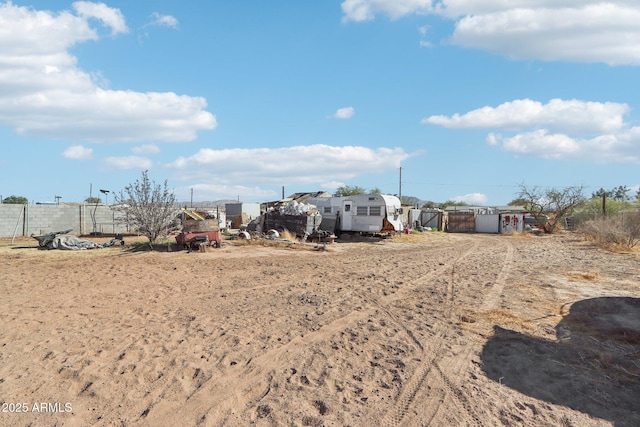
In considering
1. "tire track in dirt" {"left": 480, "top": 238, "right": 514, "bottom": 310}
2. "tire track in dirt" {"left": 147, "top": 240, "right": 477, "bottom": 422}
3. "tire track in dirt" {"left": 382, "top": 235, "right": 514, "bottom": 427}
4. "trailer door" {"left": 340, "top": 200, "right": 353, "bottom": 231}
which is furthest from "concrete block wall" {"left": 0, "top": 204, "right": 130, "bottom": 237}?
"tire track in dirt" {"left": 382, "top": 235, "right": 514, "bottom": 427}

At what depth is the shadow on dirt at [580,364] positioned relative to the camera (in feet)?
14.1

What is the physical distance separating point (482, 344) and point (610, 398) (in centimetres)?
171

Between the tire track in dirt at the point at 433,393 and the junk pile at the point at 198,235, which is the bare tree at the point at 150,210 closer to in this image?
the junk pile at the point at 198,235

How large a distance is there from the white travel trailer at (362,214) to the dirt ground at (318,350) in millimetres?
12779

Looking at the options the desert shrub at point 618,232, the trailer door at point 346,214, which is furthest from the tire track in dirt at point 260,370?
the trailer door at point 346,214

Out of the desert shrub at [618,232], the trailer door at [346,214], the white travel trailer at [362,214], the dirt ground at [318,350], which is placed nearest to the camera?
the dirt ground at [318,350]

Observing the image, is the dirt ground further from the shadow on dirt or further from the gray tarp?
the gray tarp

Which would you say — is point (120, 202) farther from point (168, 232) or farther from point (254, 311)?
point (254, 311)

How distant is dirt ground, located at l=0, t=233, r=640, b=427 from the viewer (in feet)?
13.3

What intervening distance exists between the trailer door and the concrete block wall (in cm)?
1221

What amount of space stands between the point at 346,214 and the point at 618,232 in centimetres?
1322

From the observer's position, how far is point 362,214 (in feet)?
81.0

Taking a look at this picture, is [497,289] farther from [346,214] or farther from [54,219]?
[54,219]

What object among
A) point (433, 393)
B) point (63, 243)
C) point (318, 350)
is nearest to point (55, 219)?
point (63, 243)
